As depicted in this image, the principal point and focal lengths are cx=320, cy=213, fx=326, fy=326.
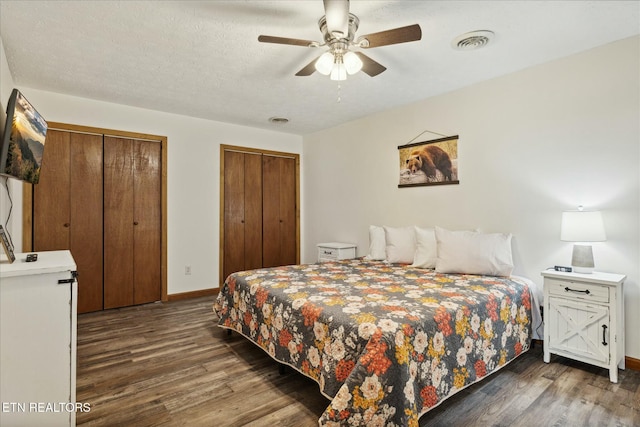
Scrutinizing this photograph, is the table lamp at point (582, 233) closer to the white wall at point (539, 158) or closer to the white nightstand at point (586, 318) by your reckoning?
the white nightstand at point (586, 318)

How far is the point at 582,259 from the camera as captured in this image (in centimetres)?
242

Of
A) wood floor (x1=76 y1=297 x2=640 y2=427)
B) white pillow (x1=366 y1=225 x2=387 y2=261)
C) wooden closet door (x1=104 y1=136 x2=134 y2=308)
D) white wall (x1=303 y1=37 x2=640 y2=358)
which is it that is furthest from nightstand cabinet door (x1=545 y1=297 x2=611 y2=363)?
wooden closet door (x1=104 y1=136 x2=134 y2=308)

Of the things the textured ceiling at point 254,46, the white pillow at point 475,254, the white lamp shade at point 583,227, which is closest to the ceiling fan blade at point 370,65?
the textured ceiling at point 254,46

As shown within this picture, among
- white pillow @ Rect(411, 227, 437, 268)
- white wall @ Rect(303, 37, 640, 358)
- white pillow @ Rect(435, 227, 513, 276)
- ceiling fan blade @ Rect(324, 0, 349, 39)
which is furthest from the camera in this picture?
white pillow @ Rect(411, 227, 437, 268)

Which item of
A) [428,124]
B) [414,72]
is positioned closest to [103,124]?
[414,72]

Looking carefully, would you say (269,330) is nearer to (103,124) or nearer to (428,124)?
(428,124)

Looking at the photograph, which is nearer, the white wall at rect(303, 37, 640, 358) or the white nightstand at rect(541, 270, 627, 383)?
the white nightstand at rect(541, 270, 627, 383)

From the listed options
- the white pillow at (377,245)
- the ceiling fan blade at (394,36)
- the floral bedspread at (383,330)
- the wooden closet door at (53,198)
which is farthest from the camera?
the white pillow at (377,245)

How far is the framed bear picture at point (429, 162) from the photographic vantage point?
346cm

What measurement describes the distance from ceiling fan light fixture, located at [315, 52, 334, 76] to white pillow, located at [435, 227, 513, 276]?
6.04 feet

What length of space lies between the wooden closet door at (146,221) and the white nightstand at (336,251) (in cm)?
215

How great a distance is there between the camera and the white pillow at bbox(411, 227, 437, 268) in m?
3.19

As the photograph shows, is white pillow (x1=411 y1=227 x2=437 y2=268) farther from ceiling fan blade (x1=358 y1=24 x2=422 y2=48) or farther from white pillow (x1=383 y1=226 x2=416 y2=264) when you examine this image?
ceiling fan blade (x1=358 y1=24 x2=422 y2=48)

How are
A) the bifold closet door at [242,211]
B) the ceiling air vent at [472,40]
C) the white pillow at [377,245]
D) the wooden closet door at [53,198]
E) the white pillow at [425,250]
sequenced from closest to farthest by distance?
1. the ceiling air vent at [472,40]
2. the white pillow at [425,250]
3. the wooden closet door at [53,198]
4. the white pillow at [377,245]
5. the bifold closet door at [242,211]
